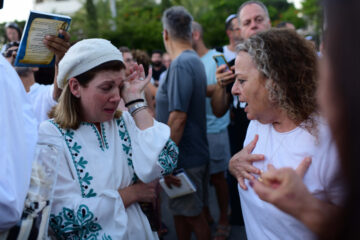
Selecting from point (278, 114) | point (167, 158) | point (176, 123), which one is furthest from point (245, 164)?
point (176, 123)

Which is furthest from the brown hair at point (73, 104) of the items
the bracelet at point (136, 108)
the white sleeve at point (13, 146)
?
the white sleeve at point (13, 146)

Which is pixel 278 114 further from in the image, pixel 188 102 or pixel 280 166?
pixel 188 102

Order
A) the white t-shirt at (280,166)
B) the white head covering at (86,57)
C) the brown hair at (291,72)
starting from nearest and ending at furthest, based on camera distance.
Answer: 1. the white t-shirt at (280,166)
2. the brown hair at (291,72)
3. the white head covering at (86,57)

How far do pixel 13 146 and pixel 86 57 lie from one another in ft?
2.21

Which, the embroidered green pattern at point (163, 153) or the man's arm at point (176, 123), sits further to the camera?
the man's arm at point (176, 123)

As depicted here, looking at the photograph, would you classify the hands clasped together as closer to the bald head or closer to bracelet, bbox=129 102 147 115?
bracelet, bbox=129 102 147 115

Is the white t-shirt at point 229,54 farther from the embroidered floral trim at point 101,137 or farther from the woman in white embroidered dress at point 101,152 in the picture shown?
the embroidered floral trim at point 101,137

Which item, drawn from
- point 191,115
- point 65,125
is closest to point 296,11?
point 191,115

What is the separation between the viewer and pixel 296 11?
82.9 feet

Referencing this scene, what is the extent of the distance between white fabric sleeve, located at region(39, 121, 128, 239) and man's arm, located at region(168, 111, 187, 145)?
134 centimetres

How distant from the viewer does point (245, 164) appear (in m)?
1.71

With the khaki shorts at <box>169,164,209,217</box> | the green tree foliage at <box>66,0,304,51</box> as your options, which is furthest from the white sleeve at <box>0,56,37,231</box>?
the green tree foliage at <box>66,0,304,51</box>

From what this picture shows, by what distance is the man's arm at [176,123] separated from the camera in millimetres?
3076

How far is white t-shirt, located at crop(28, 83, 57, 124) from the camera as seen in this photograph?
3.15 meters
